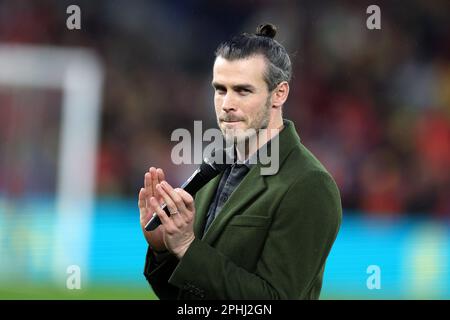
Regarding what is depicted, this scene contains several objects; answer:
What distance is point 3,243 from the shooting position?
220 inches

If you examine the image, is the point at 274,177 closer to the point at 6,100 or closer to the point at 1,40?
the point at 6,100

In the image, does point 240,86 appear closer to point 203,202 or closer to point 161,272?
point 203,202

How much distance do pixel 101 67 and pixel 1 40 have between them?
0.83m

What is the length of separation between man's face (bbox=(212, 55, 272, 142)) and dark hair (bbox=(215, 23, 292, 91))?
0.01 metres

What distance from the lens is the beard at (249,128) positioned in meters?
1.98

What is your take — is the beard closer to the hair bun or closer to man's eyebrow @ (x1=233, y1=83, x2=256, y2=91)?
man's eyebrow @ (x1=233, y1=83, x2=256, y2=91)

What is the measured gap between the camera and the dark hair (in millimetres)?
1979

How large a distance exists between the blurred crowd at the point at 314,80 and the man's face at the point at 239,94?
14.2 ft

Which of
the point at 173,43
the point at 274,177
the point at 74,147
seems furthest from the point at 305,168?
the point at 173,43
